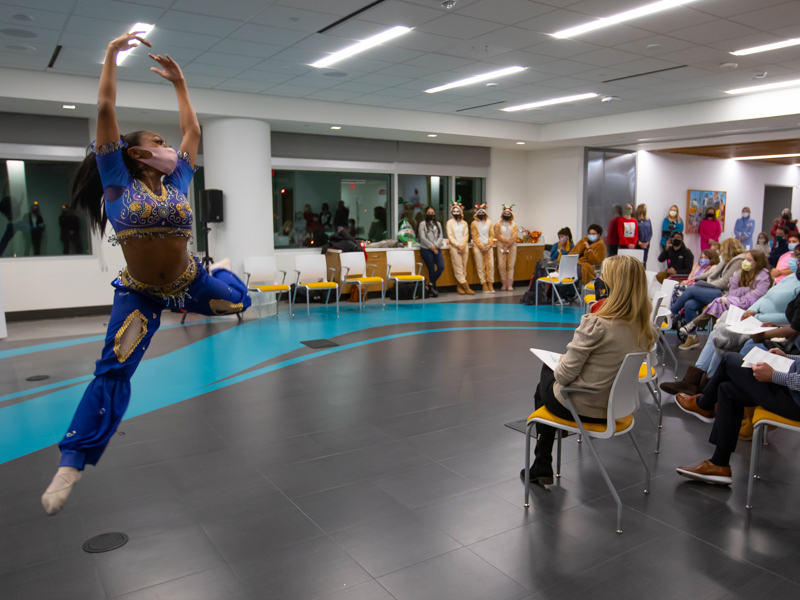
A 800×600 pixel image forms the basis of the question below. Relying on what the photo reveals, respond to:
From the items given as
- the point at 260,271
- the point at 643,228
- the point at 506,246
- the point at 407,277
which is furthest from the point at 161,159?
the point at 643,228

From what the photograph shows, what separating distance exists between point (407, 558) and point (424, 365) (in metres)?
3.53

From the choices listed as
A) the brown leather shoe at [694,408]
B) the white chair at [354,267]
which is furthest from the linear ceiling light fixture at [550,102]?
the brown leather shoe at [694,408]

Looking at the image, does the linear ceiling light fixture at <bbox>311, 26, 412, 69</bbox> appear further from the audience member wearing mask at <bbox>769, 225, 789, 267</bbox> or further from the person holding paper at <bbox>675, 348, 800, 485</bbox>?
the audience member wearing mask at <bbox>769, 225, 789, 267</bbox>

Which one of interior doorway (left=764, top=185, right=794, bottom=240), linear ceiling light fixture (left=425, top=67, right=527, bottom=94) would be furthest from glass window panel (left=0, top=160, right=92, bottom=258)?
interior doorway (left=764, top=185, right=794, bottom=240)

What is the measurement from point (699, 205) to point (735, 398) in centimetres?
1439

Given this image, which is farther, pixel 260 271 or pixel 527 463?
pixel 260 271

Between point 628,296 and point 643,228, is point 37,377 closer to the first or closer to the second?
point 628,296

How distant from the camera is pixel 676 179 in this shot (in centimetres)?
1530

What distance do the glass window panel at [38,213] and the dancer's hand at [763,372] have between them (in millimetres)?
9376

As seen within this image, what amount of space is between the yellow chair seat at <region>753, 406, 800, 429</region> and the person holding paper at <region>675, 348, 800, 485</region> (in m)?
0.02

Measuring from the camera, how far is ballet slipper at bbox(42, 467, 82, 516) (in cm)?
234

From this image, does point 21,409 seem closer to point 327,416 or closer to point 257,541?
point 327,416

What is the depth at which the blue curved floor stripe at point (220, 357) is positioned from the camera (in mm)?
4379

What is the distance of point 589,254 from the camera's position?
10172 mm
